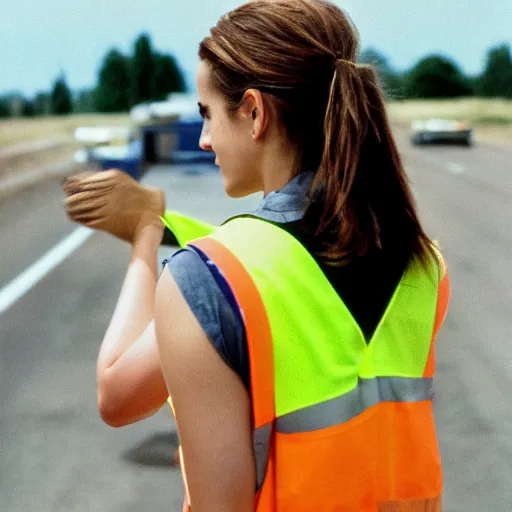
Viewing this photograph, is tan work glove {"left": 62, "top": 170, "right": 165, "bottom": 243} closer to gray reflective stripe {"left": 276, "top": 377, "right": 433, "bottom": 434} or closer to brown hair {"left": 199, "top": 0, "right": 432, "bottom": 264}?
brown hair {"left": 199, "top": 0, "right": 432, "bottom": 264}

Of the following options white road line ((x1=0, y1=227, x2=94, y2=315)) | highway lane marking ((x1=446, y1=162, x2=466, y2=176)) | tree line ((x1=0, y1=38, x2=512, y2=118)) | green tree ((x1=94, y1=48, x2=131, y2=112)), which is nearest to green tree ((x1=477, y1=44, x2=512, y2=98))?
tree line ((x1=0, y1=38, x2=512, y2=118))

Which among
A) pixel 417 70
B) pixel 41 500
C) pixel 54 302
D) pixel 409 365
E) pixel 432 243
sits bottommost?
pixel 417 70

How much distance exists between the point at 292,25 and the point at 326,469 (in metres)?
0.62

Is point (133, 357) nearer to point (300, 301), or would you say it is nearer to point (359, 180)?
point (300, 301)

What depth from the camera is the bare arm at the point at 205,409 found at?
3.62 ft

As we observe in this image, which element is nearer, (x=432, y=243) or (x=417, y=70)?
(x=432, y=243)

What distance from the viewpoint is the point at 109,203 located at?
149 cm

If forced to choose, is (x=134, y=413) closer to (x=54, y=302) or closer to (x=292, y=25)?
(x=292, y=25)

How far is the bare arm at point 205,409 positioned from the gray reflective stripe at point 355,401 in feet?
0.21

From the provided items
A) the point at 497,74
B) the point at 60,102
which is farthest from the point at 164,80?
the point at 497,74

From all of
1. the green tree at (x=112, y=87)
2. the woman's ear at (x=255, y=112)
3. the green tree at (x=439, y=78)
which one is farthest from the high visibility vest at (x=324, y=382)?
the green tree at (x=439, y=78)

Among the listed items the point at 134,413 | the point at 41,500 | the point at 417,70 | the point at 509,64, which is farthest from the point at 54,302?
the point at 417,70

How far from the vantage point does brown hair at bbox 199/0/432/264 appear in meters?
1.19

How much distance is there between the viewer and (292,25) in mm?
1194
